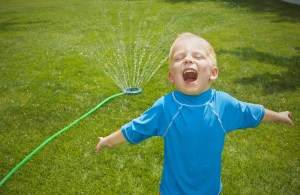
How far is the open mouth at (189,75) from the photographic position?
202 cm

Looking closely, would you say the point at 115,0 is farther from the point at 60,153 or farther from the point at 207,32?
the point at 60,153

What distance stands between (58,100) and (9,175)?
2.17m

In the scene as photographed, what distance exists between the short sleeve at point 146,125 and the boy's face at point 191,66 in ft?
0.76

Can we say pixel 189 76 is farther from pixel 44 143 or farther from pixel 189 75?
pixel 44 143

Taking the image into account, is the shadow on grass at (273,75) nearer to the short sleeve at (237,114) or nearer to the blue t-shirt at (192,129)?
the short sleeve at (237,114)

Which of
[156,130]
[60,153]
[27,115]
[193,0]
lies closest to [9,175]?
[60,153]

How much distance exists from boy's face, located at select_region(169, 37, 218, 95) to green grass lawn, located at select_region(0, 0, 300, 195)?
6.82 ft

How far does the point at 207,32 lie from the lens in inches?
426

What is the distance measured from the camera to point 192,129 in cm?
207

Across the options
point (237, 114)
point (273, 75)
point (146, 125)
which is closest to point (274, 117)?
point (237, 114)

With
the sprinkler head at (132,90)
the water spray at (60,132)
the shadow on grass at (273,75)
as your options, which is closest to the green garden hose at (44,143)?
the water spray at (60,132)

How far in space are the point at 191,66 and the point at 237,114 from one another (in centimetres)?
53

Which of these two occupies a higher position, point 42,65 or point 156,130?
point 156,130

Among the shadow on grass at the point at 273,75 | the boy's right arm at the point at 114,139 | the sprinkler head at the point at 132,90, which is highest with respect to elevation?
the boy's right arm at the point at 114,139
